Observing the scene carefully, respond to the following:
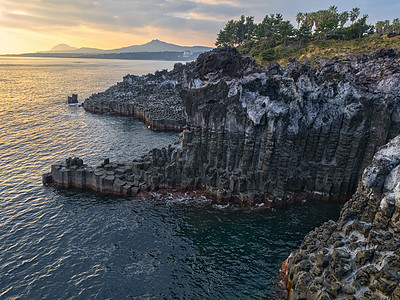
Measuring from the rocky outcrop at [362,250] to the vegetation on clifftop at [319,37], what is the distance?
95.1 metres

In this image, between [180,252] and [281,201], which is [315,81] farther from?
→ [180,252]

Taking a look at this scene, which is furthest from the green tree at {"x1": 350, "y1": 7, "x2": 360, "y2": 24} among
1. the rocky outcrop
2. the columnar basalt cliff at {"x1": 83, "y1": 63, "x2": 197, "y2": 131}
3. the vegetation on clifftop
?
the rocky outcrop

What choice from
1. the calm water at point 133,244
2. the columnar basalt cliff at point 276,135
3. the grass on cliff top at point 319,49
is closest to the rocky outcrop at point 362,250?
the calm water at point 133,244

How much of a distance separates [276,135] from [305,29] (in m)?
107

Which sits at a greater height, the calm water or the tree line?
the tree line

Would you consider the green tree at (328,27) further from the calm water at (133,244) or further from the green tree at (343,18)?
the calm water at (133,244)

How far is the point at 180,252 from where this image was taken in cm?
3378

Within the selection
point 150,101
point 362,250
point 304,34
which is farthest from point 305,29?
point 362,250

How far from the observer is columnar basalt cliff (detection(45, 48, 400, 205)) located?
43.5 meters

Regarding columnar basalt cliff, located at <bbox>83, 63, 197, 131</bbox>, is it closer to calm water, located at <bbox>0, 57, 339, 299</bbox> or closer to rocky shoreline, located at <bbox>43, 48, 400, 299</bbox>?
rocky shoreline, located at <bbox>43, 48, 400, 299</bbox>

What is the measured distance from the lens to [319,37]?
131375mm

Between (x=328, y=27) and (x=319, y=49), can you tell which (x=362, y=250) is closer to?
(x=319, y=49)

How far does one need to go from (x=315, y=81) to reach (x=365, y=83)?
837 centimetres

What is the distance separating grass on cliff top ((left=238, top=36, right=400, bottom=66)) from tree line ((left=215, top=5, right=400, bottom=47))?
4146mm
